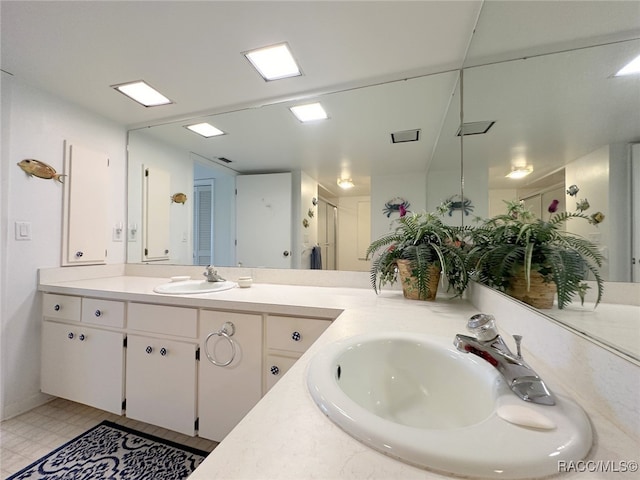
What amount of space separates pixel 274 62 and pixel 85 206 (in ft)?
5.68

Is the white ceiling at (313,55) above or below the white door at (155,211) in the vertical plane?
above

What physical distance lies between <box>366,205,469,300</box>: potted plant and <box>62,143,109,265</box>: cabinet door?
2.10 m

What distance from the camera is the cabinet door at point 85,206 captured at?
177 centimetres

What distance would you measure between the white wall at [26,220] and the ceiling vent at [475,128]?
8.51 ft

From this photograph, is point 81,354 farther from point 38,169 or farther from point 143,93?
point 143,93

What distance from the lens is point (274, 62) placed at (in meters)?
1.39

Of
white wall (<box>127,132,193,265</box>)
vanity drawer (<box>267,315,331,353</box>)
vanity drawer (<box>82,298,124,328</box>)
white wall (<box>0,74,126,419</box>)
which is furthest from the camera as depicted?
white wall (<box>127,132,193,265</box>)

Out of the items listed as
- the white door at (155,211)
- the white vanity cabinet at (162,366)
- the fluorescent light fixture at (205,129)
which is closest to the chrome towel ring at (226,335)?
the white vanity cabinet at (162,366)

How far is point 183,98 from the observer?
5.73 ft

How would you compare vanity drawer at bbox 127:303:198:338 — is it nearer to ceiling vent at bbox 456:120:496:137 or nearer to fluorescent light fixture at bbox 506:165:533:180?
fluorescent light fixture at bbox 506:165:533:180

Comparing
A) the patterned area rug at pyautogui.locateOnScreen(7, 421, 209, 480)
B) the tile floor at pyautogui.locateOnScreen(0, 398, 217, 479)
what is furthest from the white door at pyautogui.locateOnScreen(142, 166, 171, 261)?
the patterned area rug at pyautogui.locateOnScreen(7, 421, 209, 480)

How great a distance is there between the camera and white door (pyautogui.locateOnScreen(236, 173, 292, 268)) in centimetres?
190

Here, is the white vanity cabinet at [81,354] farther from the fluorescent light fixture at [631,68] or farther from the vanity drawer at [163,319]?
the fluorescent light fixture at [631,68]

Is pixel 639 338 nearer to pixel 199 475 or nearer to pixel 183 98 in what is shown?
pixel 199 475
